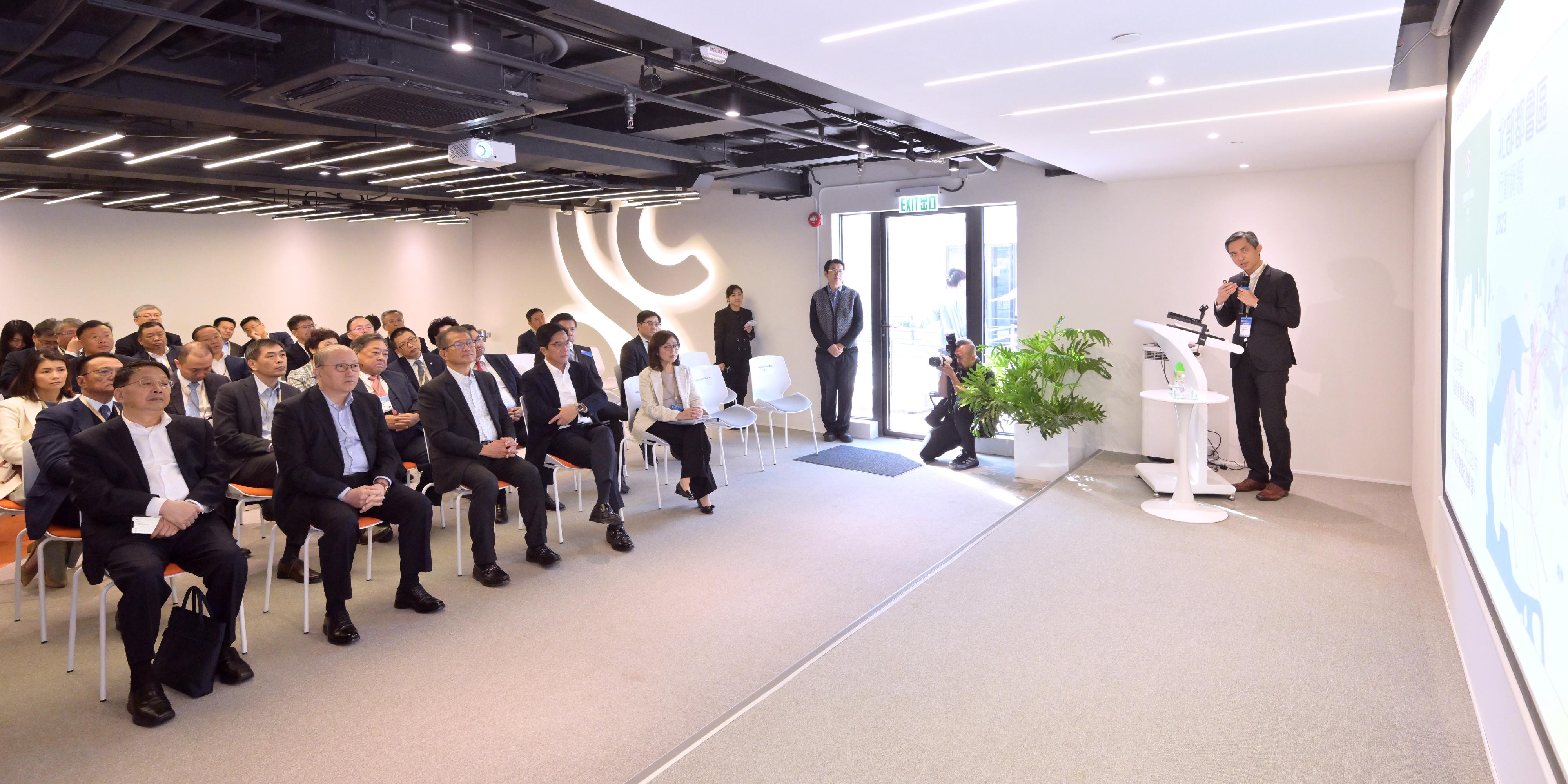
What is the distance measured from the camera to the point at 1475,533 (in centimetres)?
257

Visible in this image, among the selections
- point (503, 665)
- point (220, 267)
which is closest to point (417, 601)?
point (503, 665)

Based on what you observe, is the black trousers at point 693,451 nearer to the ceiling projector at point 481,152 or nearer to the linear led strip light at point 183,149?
the ceiling projector at point 481,152

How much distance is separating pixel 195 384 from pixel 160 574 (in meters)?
2.43

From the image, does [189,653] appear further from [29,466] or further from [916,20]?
[916,20]

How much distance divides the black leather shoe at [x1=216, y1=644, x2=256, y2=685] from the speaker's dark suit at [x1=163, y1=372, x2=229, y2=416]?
1.97m

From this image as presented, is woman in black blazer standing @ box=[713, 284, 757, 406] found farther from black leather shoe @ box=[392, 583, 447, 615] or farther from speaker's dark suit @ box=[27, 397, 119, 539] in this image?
speaker's dark suit @ box=[27, 397, 119, 539]

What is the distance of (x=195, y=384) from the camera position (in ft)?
18.0

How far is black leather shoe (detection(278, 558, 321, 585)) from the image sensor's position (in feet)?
16.2

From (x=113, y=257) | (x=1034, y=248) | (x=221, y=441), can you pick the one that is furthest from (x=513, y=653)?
(x=113, y=257)

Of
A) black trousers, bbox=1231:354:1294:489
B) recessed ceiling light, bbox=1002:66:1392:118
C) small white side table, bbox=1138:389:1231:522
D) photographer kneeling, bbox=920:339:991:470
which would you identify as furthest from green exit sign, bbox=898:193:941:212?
recessed ceiling light, bbox=1002:66:1392:118

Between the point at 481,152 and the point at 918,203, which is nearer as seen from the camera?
the point at 481,152

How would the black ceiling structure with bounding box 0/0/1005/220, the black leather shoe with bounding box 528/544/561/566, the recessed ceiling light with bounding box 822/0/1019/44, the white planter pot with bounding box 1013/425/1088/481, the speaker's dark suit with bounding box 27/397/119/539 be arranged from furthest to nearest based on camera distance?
the white planter pot with bounding box 1013/425/1088/481 → the black leather shoe with bounding box 528/544/561/566 → the black ceiling structure with bounding box 0/0/1005/220 → the speaker's dark suit with bounding box 27/397/119/539 → the recessed ceiling light with bounding box 822/0/1019/44

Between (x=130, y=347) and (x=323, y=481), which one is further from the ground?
(x=130, y=347)

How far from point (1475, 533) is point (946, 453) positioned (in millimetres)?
6082
